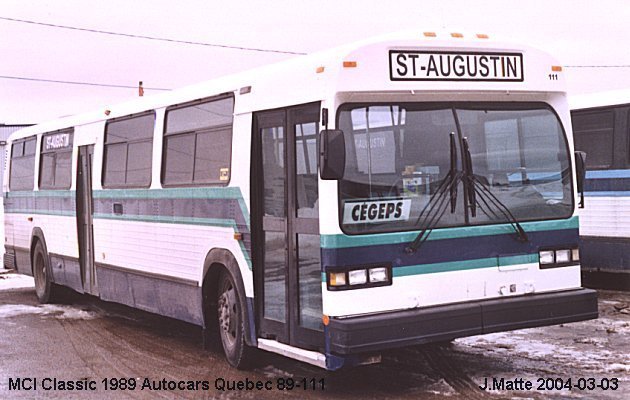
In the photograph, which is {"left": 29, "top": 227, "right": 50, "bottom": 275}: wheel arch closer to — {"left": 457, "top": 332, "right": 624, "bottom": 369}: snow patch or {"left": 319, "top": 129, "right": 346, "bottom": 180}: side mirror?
{"left": 457, "top": 332, "right": 624, "bottom": 369}: snow patch

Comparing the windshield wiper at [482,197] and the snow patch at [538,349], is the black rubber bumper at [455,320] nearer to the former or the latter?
the windshield wiper at [482,197]

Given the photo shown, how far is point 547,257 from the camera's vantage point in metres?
8.80

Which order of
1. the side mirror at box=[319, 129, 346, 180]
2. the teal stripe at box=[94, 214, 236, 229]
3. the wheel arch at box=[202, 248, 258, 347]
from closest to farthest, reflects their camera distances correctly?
the side mirror at box=[319, 129, 346, 180], the wheel arch at box=[202, 248, 258, 347], the teal stripe at box=[94, 214, 236, 229]

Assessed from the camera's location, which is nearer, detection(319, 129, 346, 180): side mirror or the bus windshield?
detection(319, 129, 346, 180): side mirror

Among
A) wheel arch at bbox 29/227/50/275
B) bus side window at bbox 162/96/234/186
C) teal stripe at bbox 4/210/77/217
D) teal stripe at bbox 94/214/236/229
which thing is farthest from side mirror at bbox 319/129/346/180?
wheel arch at bbox 29/227/50/275

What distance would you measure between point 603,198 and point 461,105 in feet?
24.0

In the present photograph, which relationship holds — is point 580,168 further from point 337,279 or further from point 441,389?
point 337,279

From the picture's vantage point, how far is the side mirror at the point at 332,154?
25.2ft

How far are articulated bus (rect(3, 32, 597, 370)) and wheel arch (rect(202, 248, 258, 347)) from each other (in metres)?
0.02

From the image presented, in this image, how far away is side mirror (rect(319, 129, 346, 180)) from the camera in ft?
25.2

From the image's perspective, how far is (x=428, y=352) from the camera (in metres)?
10.2

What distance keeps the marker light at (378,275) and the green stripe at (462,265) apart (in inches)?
3.3

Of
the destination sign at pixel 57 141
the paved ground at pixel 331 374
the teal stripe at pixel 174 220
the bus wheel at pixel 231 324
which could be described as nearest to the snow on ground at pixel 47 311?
the paved ground at pixel 331 374

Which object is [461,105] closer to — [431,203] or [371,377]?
[431,203]
